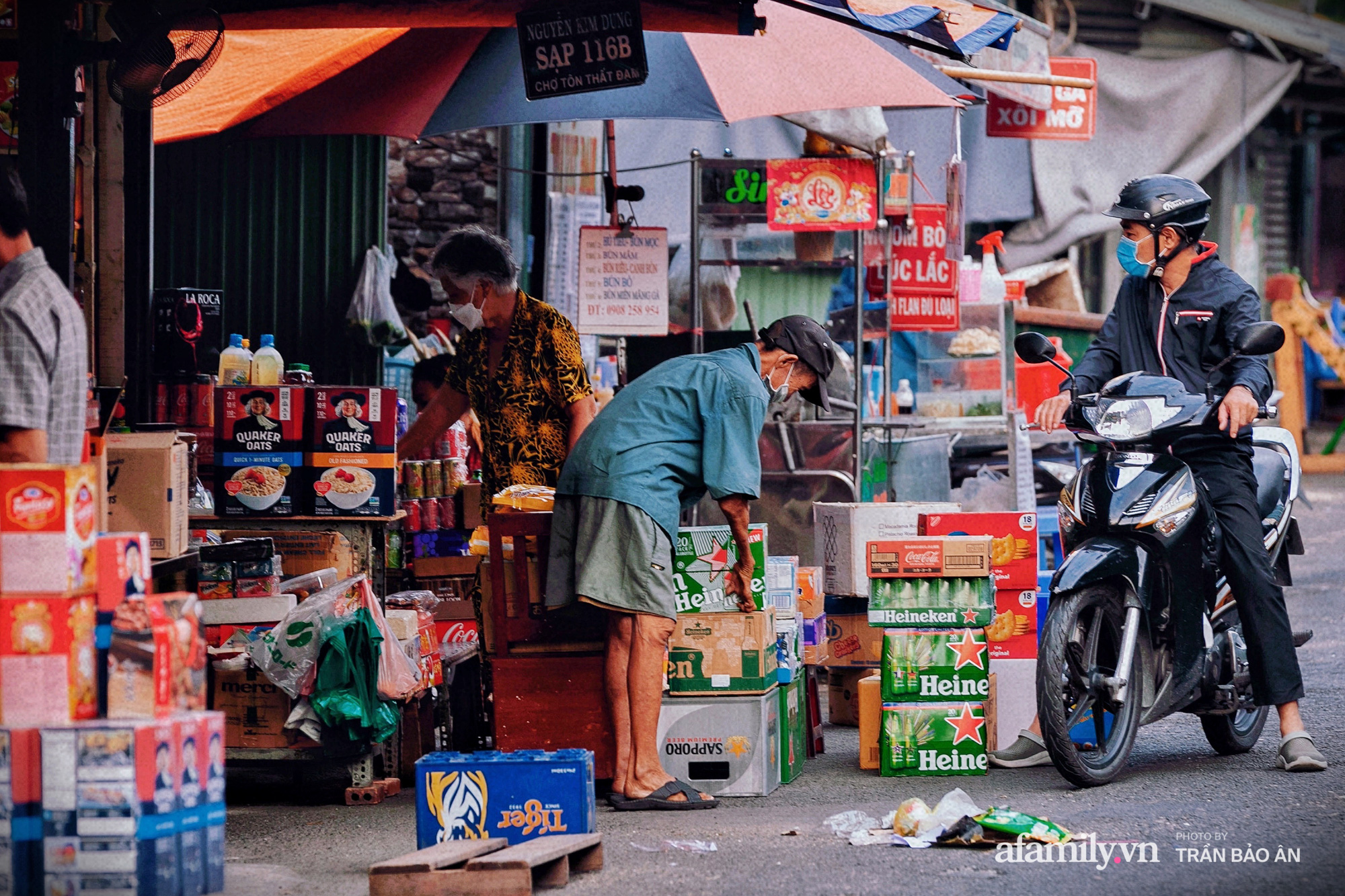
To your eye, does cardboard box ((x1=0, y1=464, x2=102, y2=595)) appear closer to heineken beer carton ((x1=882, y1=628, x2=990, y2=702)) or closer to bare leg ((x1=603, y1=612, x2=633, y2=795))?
bare leg ((x1=603, y1=612, x2=633, y2=795))

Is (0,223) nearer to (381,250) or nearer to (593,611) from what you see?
(593,611)

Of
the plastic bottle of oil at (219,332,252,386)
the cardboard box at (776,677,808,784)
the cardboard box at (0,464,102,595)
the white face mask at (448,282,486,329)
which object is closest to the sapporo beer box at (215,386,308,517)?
the plastic bottle of oil at (219,332,252,386)

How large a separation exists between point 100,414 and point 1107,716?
4119 mm

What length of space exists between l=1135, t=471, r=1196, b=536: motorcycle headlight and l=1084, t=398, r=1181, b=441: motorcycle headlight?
24cm

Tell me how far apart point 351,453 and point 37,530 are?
122 inches

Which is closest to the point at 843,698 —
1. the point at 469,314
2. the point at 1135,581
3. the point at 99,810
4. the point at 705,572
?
the point at 705,572

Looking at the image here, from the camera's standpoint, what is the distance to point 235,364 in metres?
7.77

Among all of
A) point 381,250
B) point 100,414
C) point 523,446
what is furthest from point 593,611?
point 381,250

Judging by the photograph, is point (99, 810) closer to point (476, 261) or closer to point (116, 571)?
point (116, 571)

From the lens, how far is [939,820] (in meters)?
5.21

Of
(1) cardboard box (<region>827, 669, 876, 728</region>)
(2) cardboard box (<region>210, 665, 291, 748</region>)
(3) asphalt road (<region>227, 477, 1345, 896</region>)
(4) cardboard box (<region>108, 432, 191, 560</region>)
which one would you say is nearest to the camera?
(3) asphalt road (<region>227, 477, 1345, 896</region>)

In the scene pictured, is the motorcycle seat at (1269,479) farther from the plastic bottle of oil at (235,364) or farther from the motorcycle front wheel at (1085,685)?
the plastic bottle of oil at (235,364)

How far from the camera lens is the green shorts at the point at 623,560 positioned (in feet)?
19.4

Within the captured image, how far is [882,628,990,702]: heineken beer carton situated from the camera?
650 centimetres
